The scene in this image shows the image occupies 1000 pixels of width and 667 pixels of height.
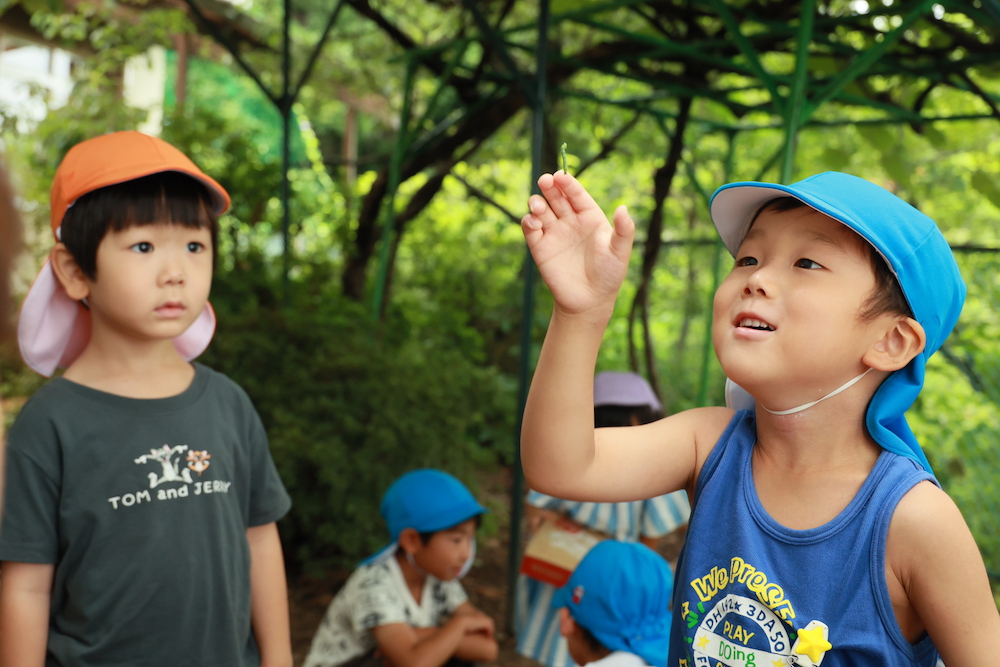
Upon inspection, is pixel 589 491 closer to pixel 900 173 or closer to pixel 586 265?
A: pixel 586 265

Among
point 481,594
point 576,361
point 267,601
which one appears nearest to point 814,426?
point 576,361

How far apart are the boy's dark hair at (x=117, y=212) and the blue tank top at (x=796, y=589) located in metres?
1.12

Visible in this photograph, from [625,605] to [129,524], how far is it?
1148 millimetres

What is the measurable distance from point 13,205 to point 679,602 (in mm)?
943

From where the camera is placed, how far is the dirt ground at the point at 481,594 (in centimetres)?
354

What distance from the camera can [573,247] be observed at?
3.42ft

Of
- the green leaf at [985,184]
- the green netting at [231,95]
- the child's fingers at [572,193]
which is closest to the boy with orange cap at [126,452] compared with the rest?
the child's fingers at [572,193]

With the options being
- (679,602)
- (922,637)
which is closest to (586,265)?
(679,602)

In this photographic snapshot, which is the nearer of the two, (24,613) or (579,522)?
(24,613)

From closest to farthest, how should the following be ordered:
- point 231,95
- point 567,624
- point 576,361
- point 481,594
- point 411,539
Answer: point 576,361
point 567,624
point 411,539
point 481,594
point 231,95

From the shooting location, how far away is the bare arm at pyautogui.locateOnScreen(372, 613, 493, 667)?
2.34 meters

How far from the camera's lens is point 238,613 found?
155cm

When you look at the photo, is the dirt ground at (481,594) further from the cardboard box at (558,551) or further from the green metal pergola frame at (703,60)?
the cardboard box at (558,551)

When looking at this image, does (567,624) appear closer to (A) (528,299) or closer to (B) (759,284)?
(B) (759,284)
